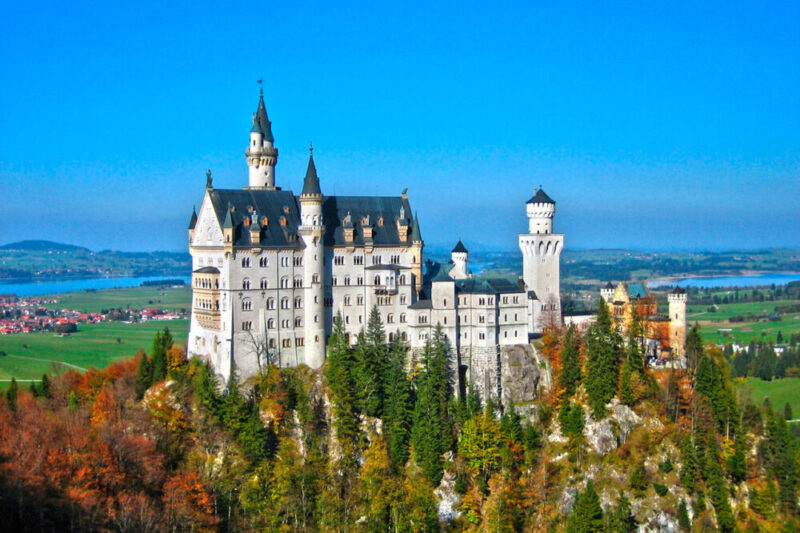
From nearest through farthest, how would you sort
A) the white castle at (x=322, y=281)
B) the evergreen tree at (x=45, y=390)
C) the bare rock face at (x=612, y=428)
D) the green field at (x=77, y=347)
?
the bare rock face at (x=612, y=428), the white castle at (x=322, y=281), the evergreen tree at (x=45, y=390), the green field at (x=77, y=347)

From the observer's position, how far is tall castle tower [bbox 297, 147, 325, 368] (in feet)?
252

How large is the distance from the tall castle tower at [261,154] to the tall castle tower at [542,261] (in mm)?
24458

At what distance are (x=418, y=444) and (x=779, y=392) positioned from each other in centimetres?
7220

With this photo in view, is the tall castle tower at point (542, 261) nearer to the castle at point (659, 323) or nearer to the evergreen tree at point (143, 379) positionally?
the castle at point (659, 323)

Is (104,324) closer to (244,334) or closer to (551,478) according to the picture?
(244,334)

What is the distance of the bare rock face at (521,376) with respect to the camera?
260 feet

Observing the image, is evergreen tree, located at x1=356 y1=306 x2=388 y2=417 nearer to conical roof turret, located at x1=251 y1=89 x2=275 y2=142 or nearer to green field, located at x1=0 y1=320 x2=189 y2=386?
conical roof turret, located at x1=251 y1=89 x2=275 y2=142

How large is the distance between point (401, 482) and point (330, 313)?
53.6 ft

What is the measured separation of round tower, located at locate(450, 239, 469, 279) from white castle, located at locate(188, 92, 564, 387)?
11cm

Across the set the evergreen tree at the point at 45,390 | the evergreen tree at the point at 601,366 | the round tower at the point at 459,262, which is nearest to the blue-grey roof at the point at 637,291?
the evergreen tree at the point at 601,366

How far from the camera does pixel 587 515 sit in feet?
222

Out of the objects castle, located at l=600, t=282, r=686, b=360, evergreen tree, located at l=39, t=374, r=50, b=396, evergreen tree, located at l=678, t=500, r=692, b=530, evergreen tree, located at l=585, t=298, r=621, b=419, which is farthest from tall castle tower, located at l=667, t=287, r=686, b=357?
evergreen tree, located at l=39, t=374, r=50, b=396

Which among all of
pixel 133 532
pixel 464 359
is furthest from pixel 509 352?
pixel 133 532

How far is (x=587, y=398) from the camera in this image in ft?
251
